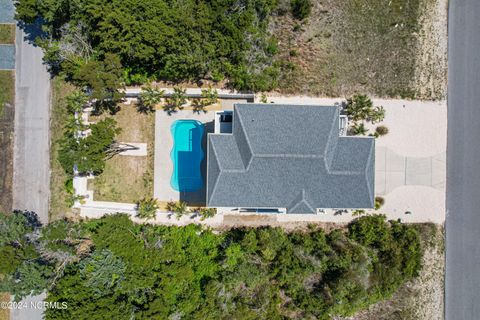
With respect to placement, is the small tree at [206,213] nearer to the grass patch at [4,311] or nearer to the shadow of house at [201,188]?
the shadow of house at [201,188]

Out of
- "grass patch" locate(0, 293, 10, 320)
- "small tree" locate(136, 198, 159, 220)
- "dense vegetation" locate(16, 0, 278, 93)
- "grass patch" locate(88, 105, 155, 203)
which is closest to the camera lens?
"dense vegetation" locate(16, 0, 278, 93)

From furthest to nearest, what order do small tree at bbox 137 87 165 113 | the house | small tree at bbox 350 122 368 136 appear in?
1. small tree at bbox 350 122 368 136
2. small tree at bbox 137 87 165 113
3. the house

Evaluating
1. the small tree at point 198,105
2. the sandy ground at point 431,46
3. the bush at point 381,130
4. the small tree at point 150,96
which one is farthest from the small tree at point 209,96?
the sandy ground at point 431,46

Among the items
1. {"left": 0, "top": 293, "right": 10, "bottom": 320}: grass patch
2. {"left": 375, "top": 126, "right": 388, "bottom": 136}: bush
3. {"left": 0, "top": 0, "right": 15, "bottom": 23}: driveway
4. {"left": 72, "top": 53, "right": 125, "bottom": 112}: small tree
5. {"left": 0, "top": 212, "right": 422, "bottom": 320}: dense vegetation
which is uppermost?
{"left": 0, "top": 0, "right": 15, "bottom": 23}: driveway

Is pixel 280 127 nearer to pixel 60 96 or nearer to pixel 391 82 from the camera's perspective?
pixel 391 82

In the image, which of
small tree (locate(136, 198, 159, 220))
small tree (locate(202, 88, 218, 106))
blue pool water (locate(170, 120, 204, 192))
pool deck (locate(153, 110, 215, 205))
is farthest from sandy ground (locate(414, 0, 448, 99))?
small tree (locate(136, 198, 159, 220))

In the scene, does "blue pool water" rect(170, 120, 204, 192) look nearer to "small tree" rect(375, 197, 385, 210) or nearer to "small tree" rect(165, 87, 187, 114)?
"small tree" rect(165, 87, 187, 114)
